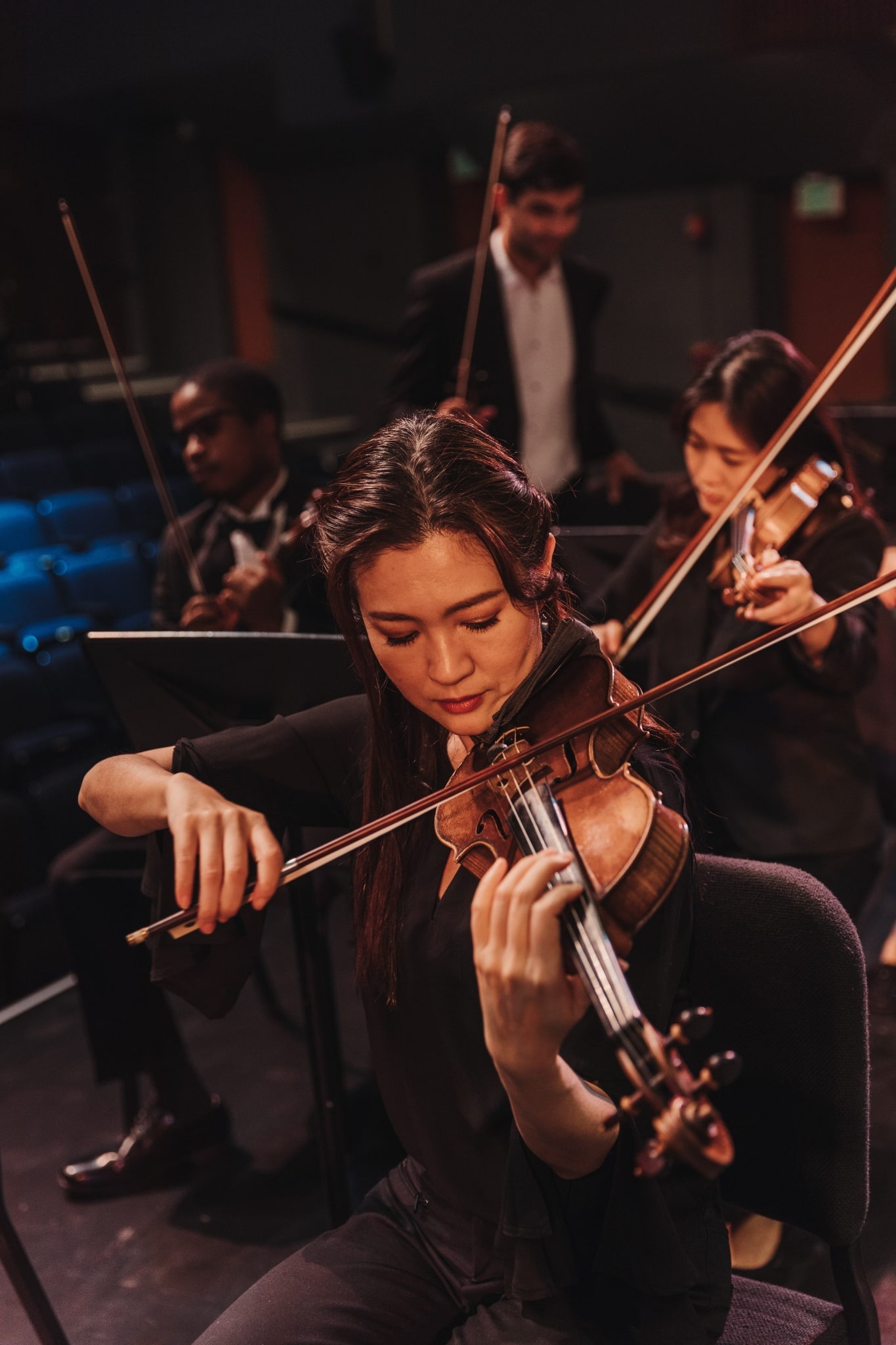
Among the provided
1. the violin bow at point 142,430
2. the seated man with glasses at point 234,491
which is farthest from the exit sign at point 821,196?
the violin bow at point 142,430

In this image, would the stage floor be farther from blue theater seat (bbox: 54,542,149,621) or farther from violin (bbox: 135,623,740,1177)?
blue theater seat (bbox: 54,542,149,621)

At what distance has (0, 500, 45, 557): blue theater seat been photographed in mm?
4012

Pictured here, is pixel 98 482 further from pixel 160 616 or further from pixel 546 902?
pixel 546 902

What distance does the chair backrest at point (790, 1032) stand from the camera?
1.09m

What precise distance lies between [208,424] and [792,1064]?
1.58 m

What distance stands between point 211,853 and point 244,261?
22.4ft

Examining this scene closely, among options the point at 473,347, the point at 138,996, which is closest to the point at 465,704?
the point at 138,996

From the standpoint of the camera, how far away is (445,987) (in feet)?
3.57

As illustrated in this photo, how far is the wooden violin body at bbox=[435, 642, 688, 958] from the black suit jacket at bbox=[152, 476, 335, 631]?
48.6 inches

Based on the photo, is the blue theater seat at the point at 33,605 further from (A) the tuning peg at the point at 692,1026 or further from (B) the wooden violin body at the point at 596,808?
(A) the tuning peg at the point at 692,1026

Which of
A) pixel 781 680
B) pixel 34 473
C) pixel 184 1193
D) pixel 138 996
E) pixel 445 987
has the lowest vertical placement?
pixel 184 1193

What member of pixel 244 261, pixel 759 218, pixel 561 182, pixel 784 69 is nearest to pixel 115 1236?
pixel 561 182

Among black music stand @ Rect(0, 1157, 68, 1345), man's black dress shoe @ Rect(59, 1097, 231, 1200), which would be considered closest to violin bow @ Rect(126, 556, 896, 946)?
black music stand @ Rect(0, 1157, 68, 1345)

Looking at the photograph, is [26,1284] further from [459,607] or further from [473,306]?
[473,306]
